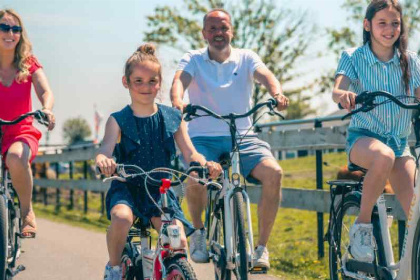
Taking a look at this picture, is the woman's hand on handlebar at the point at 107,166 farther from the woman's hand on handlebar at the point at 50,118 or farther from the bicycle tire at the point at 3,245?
the woman's hand on handlebar at the point at 50,118

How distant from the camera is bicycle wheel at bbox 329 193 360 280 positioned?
545cm

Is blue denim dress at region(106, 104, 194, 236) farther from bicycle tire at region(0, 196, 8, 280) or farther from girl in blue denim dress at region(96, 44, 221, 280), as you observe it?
bicycle tire at region(0, 196, 8, 280)

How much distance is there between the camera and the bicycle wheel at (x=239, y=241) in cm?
495

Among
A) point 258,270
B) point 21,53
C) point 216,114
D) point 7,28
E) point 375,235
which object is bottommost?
point 258,270

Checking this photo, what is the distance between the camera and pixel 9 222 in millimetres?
5922

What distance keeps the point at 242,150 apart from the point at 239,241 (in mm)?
1086

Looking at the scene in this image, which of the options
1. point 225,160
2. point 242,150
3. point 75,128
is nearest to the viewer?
point 225,160

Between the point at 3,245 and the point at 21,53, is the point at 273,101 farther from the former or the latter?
the point at 21,53

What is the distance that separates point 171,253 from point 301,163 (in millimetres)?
26622

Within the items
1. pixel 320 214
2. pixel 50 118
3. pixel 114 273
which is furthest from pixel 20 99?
pixel 320 214

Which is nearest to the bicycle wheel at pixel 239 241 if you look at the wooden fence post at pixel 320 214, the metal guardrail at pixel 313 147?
the metal guardrail at pixel 313 147

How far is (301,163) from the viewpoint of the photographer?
100 feet

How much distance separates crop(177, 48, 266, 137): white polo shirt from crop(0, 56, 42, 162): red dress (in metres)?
1.26

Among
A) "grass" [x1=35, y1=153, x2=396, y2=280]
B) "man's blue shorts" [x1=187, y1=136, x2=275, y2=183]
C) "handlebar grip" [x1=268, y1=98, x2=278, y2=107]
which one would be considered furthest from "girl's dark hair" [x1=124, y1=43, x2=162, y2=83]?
"grass" [x1=35, y1=153, x2=396, y2=280]
